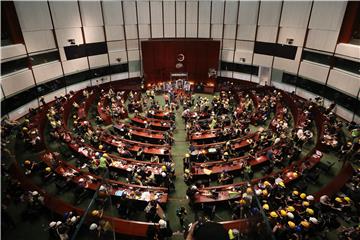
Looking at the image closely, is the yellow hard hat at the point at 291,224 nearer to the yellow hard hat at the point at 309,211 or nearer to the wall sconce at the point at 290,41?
the yellow hard hat at the point at 309,211

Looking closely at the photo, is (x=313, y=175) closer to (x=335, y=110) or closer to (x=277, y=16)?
(x=335, y=110)

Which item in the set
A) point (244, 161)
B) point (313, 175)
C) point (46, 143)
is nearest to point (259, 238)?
point (244, 161)

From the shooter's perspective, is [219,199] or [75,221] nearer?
[75,221]

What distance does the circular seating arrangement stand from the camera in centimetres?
1007

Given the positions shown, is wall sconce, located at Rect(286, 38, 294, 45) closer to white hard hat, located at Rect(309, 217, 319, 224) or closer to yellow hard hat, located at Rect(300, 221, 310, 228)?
white hard hat, located at Rect(309, 217, 319, 224)

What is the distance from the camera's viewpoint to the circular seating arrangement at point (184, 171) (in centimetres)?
1007

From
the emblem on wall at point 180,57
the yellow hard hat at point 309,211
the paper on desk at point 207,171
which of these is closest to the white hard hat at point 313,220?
the yellow hard hat at point 309,211

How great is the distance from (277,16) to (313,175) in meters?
16.4

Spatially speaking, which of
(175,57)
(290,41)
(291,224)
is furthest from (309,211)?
(175,57)

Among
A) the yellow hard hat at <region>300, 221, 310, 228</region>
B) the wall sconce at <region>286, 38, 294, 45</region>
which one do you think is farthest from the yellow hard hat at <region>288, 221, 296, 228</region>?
the wall sconce at <region>286, 38, 294, 45</region>

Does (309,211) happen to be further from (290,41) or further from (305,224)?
(290,41)

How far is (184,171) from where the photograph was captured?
1405cm

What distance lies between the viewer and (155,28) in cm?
2722

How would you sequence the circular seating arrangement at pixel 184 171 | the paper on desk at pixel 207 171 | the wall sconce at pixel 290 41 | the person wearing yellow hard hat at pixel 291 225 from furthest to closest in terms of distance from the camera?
the wall sconce at pixel 290 41, the paper on desk at pixel 207 171, the circular seating arrangement at pixel 184 171, the person wearing yellow hard hat at pixel 291 225
